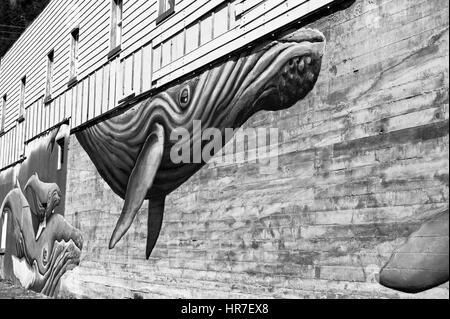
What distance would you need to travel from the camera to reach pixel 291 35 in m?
6.32

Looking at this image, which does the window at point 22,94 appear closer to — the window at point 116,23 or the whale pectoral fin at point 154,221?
the window at point 116,23

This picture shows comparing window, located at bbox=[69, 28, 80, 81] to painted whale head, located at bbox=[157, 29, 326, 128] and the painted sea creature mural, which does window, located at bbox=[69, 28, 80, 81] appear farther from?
painted whale head, located at bbox=[157, 29, 326, 128]

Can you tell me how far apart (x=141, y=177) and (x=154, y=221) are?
0.86 m

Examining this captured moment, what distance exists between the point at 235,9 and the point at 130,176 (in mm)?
3665

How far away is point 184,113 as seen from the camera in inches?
330

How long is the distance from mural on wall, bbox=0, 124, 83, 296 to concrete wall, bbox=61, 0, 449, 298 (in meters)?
5.44

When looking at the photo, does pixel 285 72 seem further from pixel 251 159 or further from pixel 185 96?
pixel 185 96

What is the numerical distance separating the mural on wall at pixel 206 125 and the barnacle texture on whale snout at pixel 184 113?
0.01 metres

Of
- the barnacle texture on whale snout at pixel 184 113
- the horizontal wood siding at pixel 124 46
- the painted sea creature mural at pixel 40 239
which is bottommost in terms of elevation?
the painted sea creature mural at pixel 40 239

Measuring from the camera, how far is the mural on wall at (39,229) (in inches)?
502

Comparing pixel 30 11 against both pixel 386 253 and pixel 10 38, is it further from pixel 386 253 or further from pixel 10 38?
pixel 386 253

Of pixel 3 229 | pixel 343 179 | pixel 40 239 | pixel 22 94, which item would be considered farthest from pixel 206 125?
pixel 3 229

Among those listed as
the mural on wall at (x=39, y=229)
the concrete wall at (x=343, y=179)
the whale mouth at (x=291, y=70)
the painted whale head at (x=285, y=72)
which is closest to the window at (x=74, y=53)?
the mural on wall at (x=39, y=229)

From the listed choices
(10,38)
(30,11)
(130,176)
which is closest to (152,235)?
(130,176)
